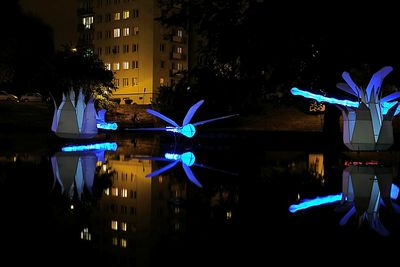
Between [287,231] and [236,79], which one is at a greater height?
[236,79]

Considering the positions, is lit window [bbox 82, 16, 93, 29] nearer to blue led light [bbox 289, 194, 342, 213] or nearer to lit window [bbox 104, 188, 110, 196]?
lit window [bbox 104, 188, 110, 196]

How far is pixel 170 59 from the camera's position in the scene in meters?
77.4

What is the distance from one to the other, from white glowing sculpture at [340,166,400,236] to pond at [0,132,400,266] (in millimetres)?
20

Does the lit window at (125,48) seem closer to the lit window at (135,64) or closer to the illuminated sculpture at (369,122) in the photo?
the lit window at (135,64)

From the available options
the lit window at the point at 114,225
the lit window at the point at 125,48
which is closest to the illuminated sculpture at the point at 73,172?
the lit window at the point at 114,225

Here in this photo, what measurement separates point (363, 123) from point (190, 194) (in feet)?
36.2

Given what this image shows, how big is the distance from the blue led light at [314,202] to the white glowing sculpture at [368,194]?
173 millimetres

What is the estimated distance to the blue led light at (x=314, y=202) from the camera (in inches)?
322

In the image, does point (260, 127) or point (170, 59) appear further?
point (170, 59)

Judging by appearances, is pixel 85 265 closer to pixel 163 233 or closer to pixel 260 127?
pixel 163 233

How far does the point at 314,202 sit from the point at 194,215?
7.98 feet

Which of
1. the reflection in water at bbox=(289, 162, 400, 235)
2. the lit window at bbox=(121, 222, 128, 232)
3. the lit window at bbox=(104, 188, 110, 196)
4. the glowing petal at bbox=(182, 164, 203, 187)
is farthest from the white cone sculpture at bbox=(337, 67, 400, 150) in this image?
the lit window at bbox=(121, 222, 128, 232)

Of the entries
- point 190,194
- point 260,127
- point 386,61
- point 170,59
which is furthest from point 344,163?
point 170,59

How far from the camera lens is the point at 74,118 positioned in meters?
25.6
